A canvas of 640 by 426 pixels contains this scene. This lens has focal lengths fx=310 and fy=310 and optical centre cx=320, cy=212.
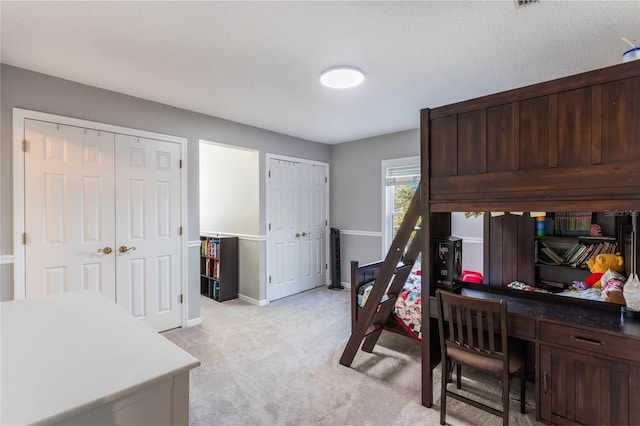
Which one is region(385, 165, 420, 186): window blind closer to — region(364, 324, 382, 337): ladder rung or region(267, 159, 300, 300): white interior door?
region(267, 159, 300, 300): white interior door

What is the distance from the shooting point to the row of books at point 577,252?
3074 mm

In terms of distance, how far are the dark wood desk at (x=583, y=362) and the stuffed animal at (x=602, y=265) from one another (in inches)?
55.5

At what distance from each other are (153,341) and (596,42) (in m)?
3.12

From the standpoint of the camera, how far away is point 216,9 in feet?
5.86

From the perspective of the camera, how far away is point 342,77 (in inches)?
101

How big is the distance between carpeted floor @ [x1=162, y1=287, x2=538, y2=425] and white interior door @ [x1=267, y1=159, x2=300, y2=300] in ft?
3.05

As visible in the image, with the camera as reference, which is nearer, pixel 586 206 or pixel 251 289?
pixel 586 206

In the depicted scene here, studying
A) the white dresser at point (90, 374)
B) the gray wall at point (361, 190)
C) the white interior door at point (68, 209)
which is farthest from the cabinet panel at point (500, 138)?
the white interior door at point (68, 209)

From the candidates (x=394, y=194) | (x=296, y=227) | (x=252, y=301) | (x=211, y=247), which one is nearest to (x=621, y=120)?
(x=394, y=194)

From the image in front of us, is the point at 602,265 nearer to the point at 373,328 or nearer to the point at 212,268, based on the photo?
the point at 373,328

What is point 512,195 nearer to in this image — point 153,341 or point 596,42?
point 596,42

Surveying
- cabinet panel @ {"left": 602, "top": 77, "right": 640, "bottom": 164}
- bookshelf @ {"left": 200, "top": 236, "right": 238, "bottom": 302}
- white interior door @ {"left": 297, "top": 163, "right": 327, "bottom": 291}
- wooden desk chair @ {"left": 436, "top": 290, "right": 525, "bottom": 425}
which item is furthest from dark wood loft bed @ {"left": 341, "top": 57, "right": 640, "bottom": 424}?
bookshelf @ {"left": 200, "top": 236, "right": 238, "bottom": 302}

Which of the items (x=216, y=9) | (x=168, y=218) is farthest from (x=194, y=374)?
(x=216, y=9)

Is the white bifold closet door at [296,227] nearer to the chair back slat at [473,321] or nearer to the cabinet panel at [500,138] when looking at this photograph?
the chair back slat at [473,321]
